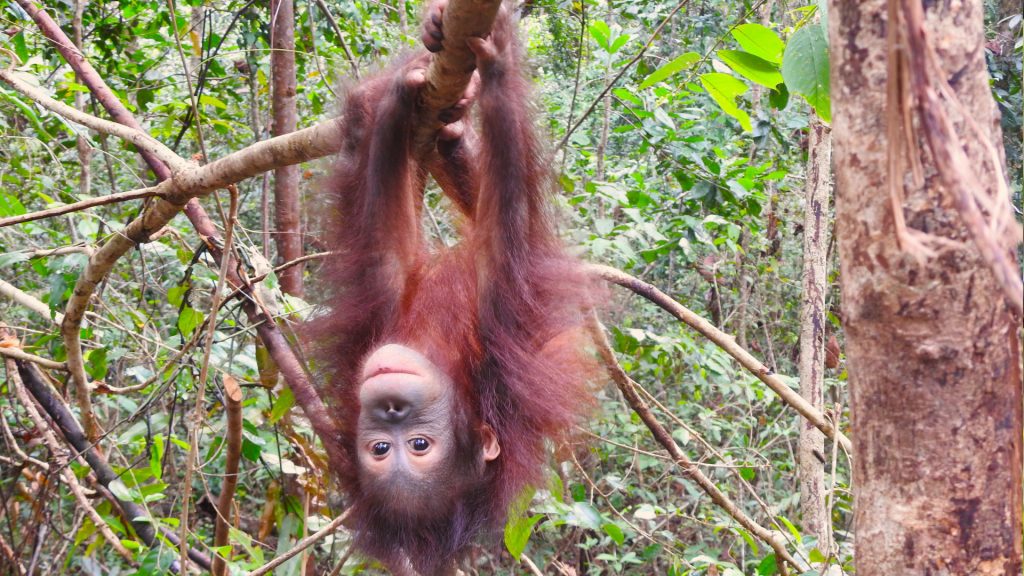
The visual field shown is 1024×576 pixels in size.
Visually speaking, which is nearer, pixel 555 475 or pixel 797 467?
pixel 555 475

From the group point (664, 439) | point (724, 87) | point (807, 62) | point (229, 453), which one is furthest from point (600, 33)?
point (229, 453)

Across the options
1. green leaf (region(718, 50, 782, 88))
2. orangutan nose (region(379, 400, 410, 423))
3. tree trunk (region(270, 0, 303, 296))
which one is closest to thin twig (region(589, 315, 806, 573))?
orangutan nose (region(379, 400, 410, 423))

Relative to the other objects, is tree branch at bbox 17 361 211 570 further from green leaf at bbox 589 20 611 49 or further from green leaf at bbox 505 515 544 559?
green leaf at bbox 589 20 611 49

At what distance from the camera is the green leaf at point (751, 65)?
2.16 meters

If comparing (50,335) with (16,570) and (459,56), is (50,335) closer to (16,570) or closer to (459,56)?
(16,570)

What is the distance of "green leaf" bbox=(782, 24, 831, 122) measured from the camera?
5.37ft

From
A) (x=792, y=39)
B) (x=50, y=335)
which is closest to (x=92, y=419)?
(x=50, y=335)

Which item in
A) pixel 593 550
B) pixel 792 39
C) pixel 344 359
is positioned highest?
pixel 792 39

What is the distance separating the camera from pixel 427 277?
3.17 m

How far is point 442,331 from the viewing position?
3.06m

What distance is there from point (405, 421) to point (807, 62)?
1747 millimetres

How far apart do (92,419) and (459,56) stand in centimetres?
268

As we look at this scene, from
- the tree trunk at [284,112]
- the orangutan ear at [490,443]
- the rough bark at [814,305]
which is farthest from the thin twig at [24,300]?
the rough bark at [814,305]

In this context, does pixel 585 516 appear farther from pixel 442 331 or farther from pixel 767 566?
pixel 442 331
